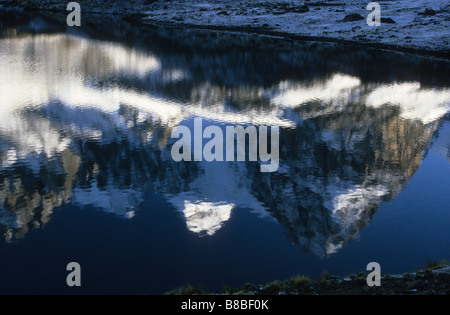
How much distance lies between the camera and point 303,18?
99000mm

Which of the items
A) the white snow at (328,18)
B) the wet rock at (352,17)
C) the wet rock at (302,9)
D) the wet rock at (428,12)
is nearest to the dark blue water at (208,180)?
the white snow at (328,18)

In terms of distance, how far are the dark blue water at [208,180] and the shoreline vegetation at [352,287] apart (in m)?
1.57

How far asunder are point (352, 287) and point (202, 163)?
15781 mm

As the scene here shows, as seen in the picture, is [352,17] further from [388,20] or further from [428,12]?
[428,12]

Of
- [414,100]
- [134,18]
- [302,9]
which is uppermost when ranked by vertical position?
[302,9]

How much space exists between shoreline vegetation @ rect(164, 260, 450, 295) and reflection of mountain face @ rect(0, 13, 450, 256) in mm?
3745

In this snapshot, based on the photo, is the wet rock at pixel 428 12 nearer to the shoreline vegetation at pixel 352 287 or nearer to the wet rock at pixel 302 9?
the wet rock at pixel 302 9

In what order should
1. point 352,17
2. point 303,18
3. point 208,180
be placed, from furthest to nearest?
point 303,18
point 352,17
point 208,180

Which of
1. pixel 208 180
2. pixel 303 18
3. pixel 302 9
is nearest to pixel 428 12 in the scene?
pixel 303 18

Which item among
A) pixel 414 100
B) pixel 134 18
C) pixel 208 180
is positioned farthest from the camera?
pixel 134 18

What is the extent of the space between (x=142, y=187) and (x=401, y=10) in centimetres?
9183

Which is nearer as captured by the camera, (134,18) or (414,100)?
(414,100)

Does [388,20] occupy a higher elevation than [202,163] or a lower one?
higher

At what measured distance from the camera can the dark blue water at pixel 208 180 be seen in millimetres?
17500
